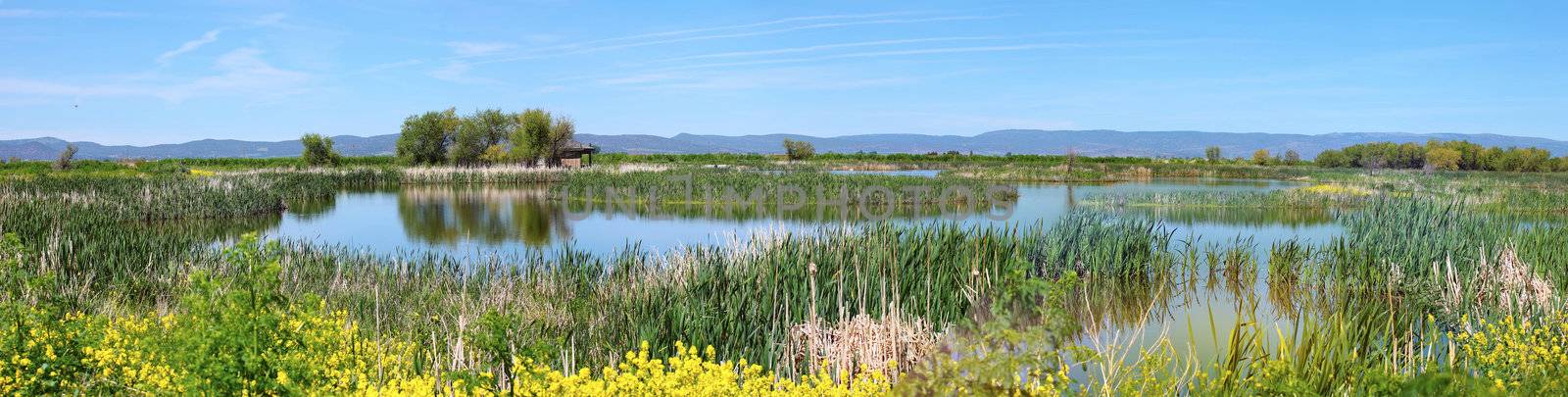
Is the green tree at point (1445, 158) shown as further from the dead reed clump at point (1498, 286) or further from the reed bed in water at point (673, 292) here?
the reed bed in water at point (673, 292)

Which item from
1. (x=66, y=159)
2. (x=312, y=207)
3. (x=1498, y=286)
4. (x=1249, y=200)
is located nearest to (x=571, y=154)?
(x=66, y=159)

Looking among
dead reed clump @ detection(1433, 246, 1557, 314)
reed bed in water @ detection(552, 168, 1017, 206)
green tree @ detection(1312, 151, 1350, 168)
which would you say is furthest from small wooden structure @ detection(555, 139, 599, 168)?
green tree @ detection(1312, 151, 1350, 168)

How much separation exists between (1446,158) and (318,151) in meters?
79.2

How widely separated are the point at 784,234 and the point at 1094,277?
148 inches

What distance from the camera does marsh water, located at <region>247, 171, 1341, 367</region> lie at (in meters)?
10.4

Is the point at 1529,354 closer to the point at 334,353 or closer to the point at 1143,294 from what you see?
the point at 1143,294

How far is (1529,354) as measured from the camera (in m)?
5.29

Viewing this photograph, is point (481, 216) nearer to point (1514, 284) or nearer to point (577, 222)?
point (577, 222)

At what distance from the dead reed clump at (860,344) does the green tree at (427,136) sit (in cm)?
5093

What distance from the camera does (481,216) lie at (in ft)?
80.6

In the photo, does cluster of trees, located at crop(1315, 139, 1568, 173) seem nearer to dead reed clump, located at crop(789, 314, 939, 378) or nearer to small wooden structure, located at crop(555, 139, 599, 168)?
small wooden structure, located at crop(555, 139, 599, 168)

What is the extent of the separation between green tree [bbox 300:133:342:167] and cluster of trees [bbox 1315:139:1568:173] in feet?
218

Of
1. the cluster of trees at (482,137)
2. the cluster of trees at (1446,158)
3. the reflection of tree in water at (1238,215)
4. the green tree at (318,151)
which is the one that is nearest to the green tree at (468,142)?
the cluster of trees at (482,137)

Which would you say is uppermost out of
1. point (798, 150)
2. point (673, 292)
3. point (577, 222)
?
point (798, 150)
